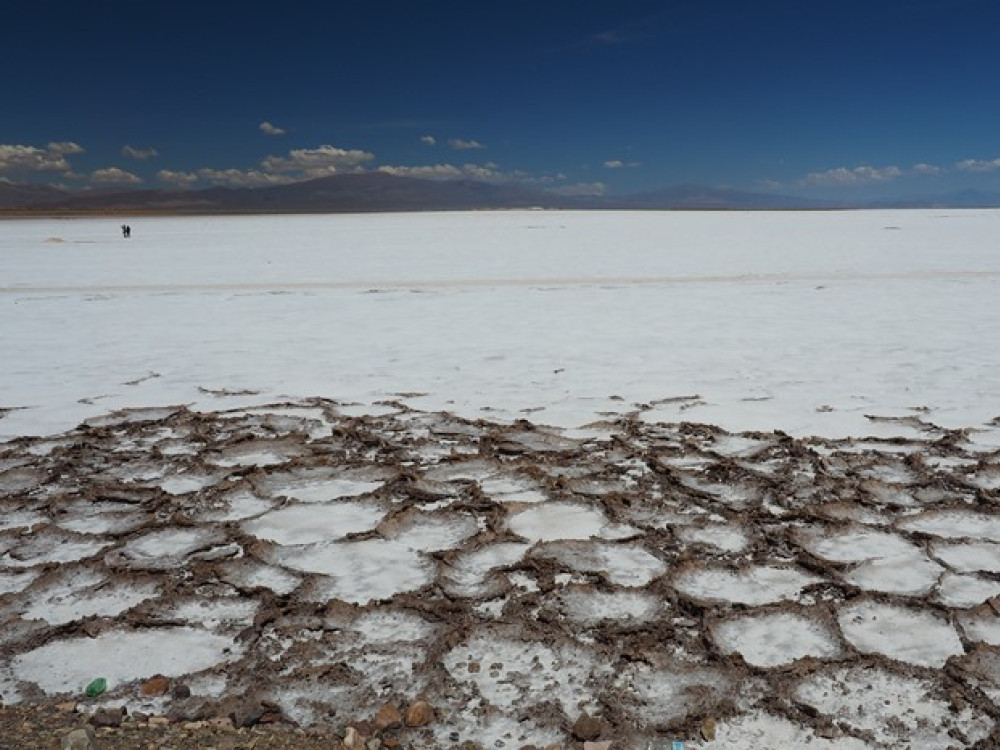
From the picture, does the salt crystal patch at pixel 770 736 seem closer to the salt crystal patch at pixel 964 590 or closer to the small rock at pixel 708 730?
the small rock at pixel 708 730

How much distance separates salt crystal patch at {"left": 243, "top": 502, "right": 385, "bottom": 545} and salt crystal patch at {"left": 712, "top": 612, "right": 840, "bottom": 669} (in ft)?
3.88

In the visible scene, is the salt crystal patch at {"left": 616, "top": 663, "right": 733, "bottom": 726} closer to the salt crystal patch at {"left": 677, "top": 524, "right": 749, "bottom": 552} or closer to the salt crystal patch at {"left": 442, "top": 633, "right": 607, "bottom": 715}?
the salt crystal patch at {"left": 442, "top": 633, "right": 607, "bottom": 715}

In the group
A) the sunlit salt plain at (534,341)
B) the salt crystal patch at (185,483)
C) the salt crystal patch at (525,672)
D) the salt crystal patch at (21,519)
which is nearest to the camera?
the salt crystal patch at (525,672)

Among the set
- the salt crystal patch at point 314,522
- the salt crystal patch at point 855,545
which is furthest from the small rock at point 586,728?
the salt crystal patch at point 314,522

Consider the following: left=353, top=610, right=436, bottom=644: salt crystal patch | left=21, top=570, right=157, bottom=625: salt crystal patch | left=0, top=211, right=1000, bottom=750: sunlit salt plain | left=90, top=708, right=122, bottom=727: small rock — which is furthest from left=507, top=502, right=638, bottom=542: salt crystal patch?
left=90, top=708, right=122, bottom=727: small rock

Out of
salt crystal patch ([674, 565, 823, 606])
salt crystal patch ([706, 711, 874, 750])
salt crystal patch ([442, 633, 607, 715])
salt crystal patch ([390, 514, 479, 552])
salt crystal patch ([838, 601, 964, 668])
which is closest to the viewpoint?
salt crystal patch ([706, 711, 874, 750])

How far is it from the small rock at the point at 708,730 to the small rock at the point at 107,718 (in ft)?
3.68

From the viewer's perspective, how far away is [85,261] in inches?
590

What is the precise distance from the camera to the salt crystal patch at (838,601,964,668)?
183 cm

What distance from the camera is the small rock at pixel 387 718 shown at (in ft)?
5.18

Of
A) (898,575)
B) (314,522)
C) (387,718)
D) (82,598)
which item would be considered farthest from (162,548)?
(898,575)

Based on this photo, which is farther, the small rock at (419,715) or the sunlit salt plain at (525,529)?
the sunlit salt plain at (525,529)

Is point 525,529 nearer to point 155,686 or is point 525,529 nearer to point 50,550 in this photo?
point 155,686

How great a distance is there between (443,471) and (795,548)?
1.31 meters
